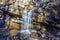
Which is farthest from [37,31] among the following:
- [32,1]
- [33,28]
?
[32,1]

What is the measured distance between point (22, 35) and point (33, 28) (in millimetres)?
407

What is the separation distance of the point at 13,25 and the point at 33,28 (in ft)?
2.06

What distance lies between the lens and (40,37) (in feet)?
18.5

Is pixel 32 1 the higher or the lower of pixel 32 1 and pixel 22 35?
the higher

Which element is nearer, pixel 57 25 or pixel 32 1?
pixel 57 25

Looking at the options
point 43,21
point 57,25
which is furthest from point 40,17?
point 57,25

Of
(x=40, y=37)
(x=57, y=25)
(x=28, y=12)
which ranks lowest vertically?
(x=40, y=37)

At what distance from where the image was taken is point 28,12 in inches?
235

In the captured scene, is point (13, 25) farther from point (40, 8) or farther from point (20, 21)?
point (40, 8)

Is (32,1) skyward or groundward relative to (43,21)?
skyward

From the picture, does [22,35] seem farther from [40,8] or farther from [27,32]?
[40,8]

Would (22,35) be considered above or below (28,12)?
below

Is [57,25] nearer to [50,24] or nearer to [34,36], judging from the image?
[50,24]

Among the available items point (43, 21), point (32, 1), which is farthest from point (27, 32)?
point (32, 1)
